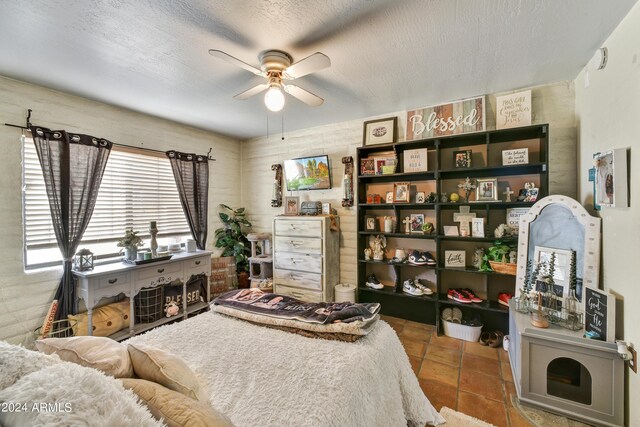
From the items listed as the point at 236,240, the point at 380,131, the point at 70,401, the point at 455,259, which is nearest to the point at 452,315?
the point at 455,259

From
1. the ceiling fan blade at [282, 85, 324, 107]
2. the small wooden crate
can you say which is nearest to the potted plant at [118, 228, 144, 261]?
the small wooden crate

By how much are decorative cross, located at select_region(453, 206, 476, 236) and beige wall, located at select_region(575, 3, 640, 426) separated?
37.7 inches

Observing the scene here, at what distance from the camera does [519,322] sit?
1918mm

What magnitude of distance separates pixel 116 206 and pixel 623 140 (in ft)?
14.6

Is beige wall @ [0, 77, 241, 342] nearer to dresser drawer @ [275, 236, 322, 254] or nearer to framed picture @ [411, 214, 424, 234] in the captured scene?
dresser drawer @ [275, 236, 322, 254]

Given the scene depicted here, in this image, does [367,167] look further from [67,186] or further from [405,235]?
[67,186]

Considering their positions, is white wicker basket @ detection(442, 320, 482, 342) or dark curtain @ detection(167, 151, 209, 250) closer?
white wicker basket @ detection(442, 320, 482, 342)

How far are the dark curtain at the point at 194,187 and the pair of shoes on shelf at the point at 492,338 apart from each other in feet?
11.9

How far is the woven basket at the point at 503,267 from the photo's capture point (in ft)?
7.86

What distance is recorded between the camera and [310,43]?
1.79 m

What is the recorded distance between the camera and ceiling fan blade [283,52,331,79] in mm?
1621

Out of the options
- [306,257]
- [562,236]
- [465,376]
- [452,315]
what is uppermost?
[562,236]

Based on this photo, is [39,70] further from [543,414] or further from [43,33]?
[543,414]

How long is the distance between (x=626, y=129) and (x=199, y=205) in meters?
4.20
